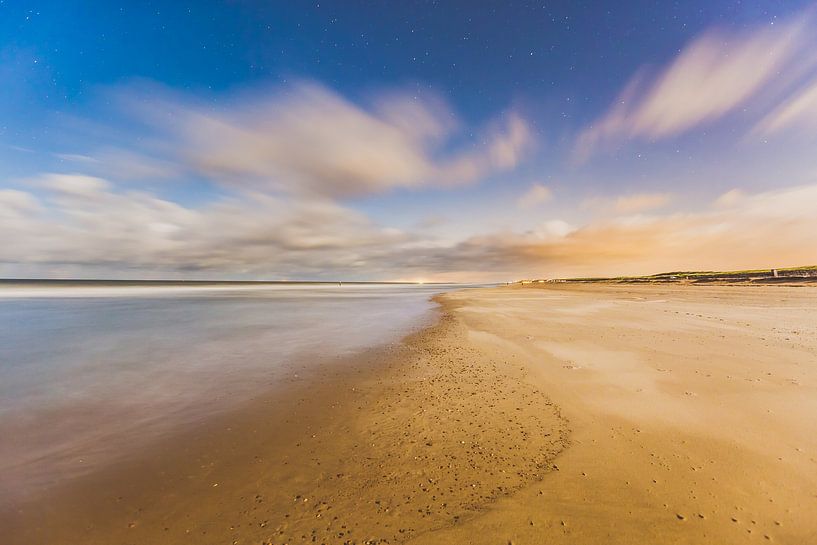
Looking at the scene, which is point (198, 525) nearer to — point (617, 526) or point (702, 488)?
point (617, 526)

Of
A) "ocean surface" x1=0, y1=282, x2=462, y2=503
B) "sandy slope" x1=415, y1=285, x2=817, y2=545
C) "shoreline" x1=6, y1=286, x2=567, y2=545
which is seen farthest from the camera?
"ocean surface" x1=0, y1=282, x2=462, y2=503

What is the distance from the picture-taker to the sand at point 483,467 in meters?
3.48

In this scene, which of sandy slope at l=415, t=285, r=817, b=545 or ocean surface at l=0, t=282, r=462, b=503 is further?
ocean surface at l=0, t=282, r=462, b=503

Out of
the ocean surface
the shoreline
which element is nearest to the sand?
the shoreline

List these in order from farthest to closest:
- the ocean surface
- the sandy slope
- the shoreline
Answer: the ocean surface → the shoreline → the sandy slope

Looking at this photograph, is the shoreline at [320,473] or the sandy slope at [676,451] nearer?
the sandy slope at [676,451]

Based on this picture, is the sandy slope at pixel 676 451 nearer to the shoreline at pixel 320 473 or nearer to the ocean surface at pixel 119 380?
the shoreline at pixel 320 473

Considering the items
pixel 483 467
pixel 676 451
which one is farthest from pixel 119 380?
pixel 676 451

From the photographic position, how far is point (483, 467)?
4559 mm

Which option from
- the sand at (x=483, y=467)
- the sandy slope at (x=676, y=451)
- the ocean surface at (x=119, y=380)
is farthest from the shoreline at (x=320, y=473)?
the ocean surface at (x=119, y=380)

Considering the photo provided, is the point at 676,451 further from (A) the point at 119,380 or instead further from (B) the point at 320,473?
(A) the point at 119,380

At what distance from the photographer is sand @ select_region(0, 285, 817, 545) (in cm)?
348

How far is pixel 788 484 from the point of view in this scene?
4000mm

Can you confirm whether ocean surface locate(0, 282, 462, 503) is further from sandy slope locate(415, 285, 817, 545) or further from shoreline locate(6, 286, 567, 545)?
sandy slope locate(415, 285, 817, 545)
